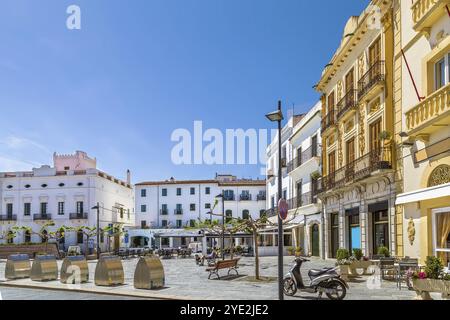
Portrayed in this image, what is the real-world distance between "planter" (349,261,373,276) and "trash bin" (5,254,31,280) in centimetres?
1212

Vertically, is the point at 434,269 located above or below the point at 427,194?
below

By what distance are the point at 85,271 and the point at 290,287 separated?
7.65 meters

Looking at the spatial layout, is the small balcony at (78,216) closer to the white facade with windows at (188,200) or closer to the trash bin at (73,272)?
the white facade with windows at (188,200)

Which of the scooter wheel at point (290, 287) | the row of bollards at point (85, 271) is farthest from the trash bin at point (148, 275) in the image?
the scooter wheel at point (290, 287)

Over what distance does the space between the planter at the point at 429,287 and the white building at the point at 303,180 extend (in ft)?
60.0

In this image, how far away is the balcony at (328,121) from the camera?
29.9 m

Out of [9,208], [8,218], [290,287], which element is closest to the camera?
[290,287]

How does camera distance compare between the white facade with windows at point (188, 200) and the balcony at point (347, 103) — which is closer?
the balcony at point (347, 103)

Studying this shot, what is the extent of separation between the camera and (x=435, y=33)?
17.1m

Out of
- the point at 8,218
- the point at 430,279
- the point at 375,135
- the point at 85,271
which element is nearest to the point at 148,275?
the point at 85,271

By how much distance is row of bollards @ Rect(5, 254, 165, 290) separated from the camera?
1598 cm

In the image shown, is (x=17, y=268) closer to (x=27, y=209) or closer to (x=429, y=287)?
(x=429, y=287)

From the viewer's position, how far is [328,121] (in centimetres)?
3094

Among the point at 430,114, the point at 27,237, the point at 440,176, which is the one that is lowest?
the point at 27,237
